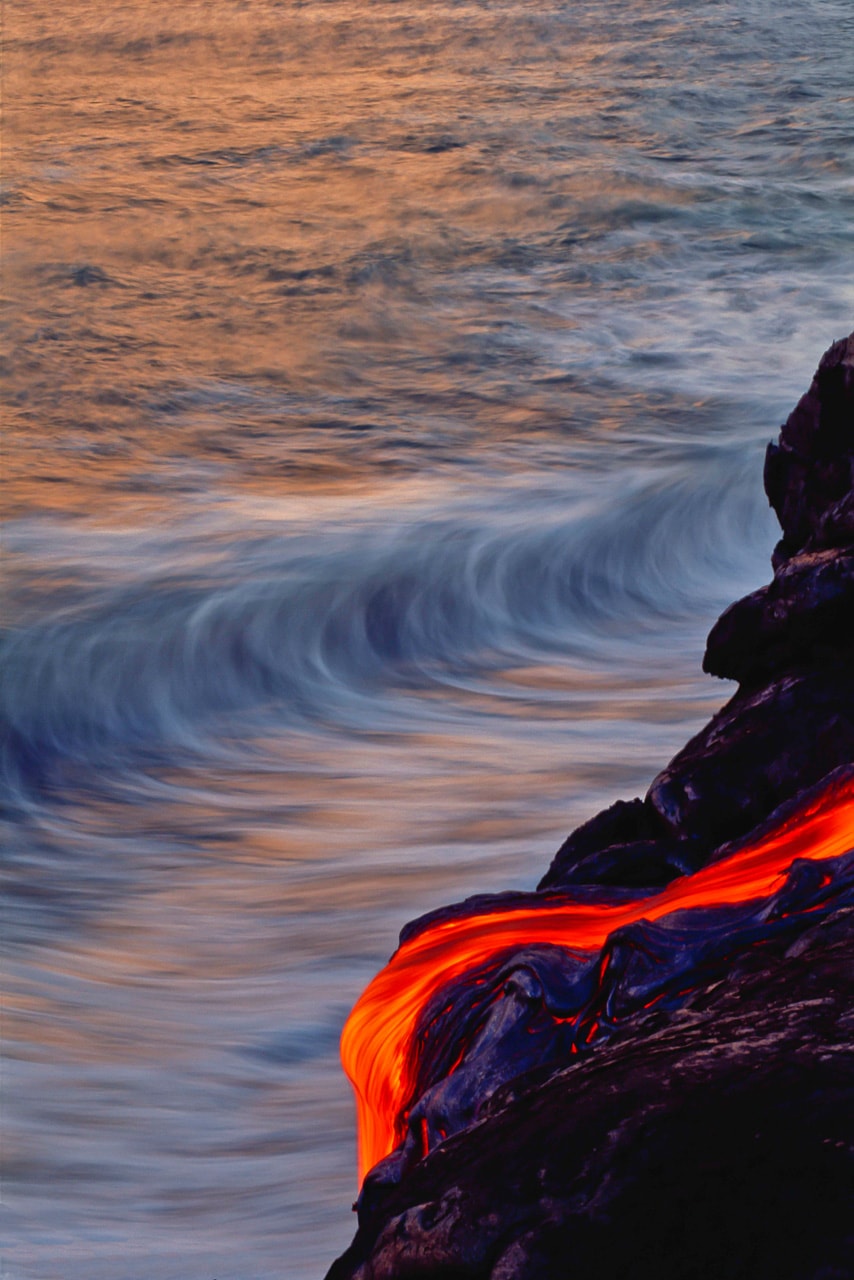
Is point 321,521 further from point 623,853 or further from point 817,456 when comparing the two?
point 623,853

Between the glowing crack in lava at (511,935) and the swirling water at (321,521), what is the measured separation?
1.30ft

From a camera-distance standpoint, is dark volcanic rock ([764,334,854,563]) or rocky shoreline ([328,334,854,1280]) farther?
dark volcanic rock ([764,334,854,563])

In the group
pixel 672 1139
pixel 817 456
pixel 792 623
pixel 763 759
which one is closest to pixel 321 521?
pixel 817 456

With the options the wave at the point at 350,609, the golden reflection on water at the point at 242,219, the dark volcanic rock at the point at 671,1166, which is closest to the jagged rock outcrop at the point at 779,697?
the dark volcanic rock at the point at 671,1166

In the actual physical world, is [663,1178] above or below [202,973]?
below

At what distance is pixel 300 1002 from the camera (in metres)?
3.50

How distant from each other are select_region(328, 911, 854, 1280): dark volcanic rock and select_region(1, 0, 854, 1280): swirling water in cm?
112

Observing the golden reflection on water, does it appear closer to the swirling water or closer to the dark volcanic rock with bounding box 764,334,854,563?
the swirling water

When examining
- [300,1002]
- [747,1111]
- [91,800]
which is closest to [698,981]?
[747,1111]

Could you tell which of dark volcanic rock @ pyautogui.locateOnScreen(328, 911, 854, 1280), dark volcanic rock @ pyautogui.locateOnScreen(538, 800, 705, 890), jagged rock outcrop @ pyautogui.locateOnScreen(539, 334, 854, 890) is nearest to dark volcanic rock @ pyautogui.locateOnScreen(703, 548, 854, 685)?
jagged rock outcrop @ pyautogui.locateOnScreen(539, 334, 854, 890)

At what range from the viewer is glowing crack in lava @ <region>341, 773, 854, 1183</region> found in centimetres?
203

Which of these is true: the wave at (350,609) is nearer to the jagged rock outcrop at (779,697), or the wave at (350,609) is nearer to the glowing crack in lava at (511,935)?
the jagged rock outcrop at (779,697)

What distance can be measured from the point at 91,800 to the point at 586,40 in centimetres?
1330

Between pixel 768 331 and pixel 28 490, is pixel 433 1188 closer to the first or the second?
pixel 28 490
